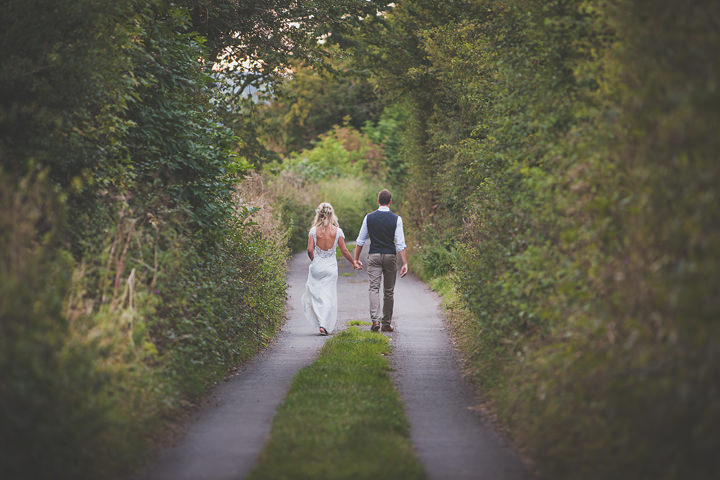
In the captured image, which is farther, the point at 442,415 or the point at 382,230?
the point at 382,230

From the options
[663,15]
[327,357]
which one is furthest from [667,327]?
[327,357]

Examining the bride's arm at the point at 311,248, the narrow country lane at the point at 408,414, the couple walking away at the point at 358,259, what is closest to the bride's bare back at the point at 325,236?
the couple walking away at the point at 358,259

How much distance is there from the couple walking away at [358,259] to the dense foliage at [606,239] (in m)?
3.20

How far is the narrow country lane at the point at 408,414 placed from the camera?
5.93 metres

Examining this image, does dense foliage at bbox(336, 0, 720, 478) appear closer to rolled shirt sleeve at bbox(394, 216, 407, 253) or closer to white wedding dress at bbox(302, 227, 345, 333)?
rolled shirt sleeve at bbox(394, 216, 407, 253)

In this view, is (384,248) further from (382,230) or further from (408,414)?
(408,414)

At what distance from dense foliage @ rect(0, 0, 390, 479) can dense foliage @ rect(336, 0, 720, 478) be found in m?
3.43

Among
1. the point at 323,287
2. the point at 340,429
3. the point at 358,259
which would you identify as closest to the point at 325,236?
the point at 358,259

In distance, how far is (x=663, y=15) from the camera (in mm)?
4902

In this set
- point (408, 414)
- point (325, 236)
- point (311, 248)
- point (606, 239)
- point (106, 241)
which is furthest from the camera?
point (325, 236)

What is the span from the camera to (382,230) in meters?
13.4

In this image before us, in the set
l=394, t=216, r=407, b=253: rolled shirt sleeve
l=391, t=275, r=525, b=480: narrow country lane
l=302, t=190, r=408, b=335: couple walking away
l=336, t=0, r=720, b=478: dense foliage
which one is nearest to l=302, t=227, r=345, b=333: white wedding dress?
l=302, t=190, r=408, b=335: couple walking away

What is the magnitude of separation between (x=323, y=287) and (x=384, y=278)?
1.15m

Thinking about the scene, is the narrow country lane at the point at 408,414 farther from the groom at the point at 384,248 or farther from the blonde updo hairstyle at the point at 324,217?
the blonde updo hairstyle at the point at 324,217
